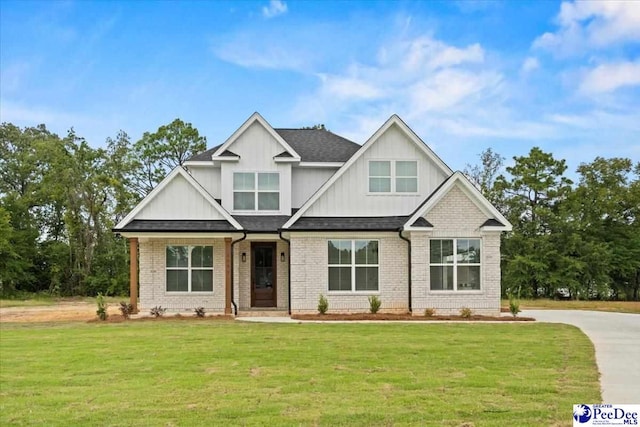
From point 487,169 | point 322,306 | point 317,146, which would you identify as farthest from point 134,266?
point 487,169

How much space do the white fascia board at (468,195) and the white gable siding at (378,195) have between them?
182cm

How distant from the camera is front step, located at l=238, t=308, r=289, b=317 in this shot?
65.4 feet

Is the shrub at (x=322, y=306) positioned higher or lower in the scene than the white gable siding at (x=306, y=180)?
lower

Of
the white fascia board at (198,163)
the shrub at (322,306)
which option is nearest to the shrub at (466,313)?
the shrub at (322,306)

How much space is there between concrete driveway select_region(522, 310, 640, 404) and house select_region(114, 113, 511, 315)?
2.93 metres

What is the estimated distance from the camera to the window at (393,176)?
21.4m

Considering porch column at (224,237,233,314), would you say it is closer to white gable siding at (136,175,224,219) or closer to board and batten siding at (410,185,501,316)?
white gable siding at (136,175,224,219)

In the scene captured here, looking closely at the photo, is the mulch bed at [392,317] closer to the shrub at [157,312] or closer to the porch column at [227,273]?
the porch column at [227,273]

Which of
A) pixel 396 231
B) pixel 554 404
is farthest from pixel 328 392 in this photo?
pixel 396 231

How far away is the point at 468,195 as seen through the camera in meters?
19.7

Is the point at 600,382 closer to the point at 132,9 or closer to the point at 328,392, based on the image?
the point at 328,392

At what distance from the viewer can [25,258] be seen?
3809 centimetres

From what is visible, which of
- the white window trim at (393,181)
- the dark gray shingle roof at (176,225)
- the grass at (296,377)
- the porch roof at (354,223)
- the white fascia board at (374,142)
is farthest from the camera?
the white window trim at (393,181)

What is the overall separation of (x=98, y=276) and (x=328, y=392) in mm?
32421
